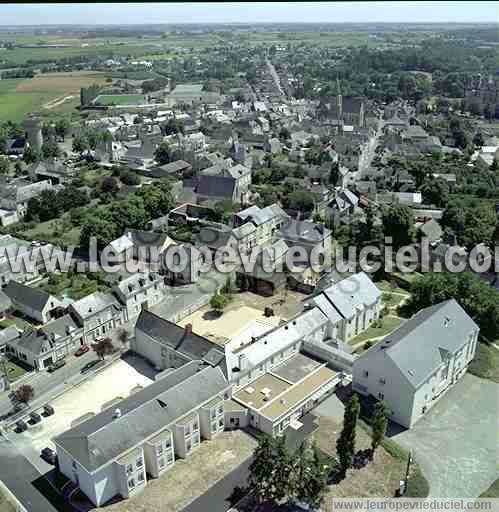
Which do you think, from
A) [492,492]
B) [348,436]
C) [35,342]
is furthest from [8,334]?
Result: [492,492]

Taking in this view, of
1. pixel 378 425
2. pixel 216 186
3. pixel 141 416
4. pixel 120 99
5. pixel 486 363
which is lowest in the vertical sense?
pixel 486 363

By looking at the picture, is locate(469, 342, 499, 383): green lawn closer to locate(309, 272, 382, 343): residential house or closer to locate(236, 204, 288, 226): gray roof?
locate(309, 272, 382, 343): residential house

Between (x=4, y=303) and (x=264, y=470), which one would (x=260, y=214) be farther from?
(x=264, y=470)

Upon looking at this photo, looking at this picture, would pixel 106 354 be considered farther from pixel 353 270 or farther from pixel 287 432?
pixel 353 270

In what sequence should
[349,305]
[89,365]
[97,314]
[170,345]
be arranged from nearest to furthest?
[170,345], [89,365], [349,305], [97,314]

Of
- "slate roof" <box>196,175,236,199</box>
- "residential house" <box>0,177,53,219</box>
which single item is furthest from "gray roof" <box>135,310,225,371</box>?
"residential house" <box>0,177,53,219</box>

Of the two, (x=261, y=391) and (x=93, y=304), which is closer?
(x=261, y=391)
